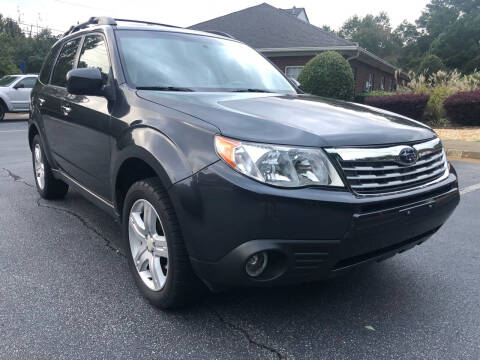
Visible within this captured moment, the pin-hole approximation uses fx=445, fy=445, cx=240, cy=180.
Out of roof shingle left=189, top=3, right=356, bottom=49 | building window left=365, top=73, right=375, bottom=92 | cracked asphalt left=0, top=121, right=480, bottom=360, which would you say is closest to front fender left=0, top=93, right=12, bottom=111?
roof shingle left=189, top=3, right=356, bottom=49

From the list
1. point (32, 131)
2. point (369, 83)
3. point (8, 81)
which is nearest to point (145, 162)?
point (32, 131)

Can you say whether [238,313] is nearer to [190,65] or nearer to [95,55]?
[190,65]

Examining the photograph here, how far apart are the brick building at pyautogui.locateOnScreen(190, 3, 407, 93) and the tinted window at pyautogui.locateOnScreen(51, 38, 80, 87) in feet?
58.2

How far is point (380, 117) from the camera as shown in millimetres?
2766

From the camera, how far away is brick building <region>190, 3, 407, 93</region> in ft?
72.2

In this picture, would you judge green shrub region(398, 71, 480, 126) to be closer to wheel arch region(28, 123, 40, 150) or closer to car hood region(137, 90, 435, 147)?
wheel arch region(28, 123, 40, 150)

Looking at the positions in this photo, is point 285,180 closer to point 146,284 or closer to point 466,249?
point 146,284

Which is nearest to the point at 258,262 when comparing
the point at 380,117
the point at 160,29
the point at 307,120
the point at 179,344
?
the point at 179,344

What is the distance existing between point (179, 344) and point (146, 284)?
1.69 ft

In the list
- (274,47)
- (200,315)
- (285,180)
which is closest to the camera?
(285,180)

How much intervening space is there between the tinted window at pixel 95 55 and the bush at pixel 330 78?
13.0 m

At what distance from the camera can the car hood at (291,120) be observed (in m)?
2.17

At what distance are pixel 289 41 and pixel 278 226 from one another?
2221cm

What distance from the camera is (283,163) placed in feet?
6.84
